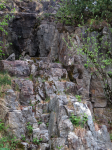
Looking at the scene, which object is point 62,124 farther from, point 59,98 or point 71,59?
point 71,59

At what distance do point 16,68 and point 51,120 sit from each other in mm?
5700

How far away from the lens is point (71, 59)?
533 inches

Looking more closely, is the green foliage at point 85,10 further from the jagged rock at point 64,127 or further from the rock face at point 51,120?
the jagged rock at point 64,127

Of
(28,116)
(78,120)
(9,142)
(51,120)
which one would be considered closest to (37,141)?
(9,142)

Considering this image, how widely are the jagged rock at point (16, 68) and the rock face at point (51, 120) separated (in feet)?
4.41

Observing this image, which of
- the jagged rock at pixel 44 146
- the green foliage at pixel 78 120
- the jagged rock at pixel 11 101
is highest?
the jagged rock at pixel 11 101

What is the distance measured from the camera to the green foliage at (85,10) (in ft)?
46.4

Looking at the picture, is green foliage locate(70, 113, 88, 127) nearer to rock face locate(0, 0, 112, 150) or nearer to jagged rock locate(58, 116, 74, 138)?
rock face locate(0, 0, 112, 150)

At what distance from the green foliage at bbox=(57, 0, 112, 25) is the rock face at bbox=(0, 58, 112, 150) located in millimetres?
8320

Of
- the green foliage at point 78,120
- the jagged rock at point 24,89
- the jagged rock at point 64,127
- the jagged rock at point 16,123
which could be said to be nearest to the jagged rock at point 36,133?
the jagged rock at point 16,123

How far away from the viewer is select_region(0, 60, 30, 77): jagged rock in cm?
1180

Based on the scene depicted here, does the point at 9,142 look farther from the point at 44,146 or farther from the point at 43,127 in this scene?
the point at 43,127

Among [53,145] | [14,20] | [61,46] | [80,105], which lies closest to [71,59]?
[61,46]

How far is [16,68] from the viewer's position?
12.2 metres
